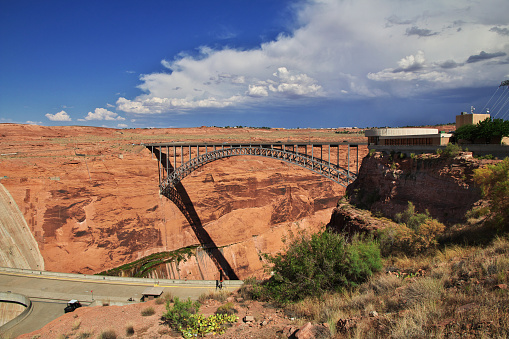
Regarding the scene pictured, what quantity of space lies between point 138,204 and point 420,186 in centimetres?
2702

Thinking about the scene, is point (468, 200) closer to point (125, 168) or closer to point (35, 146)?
point (125, 168)

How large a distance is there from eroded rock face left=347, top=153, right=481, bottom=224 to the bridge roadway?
37.3 feet

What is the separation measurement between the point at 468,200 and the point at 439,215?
5.40 feet

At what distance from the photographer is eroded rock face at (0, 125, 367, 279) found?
88.9ft

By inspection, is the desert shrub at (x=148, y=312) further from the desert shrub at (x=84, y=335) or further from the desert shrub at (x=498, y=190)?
the desert shrub at (x=498, y=190)

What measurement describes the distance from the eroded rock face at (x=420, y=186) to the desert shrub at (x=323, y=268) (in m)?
6.50

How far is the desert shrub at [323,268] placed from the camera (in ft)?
33.8

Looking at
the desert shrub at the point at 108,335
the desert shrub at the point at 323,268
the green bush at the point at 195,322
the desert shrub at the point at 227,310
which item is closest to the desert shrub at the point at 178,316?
the green bush at the point at 195,322

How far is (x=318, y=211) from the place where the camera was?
44000 millimetres

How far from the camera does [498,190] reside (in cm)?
1018

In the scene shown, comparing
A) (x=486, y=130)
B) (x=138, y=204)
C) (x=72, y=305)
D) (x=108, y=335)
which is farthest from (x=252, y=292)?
(x=138, y=204)

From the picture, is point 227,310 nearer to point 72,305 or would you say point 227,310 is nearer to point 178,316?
point 178,316

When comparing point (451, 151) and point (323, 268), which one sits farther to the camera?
point (451, 151)

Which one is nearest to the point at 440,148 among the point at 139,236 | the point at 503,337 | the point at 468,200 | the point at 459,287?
the point at 468,200
